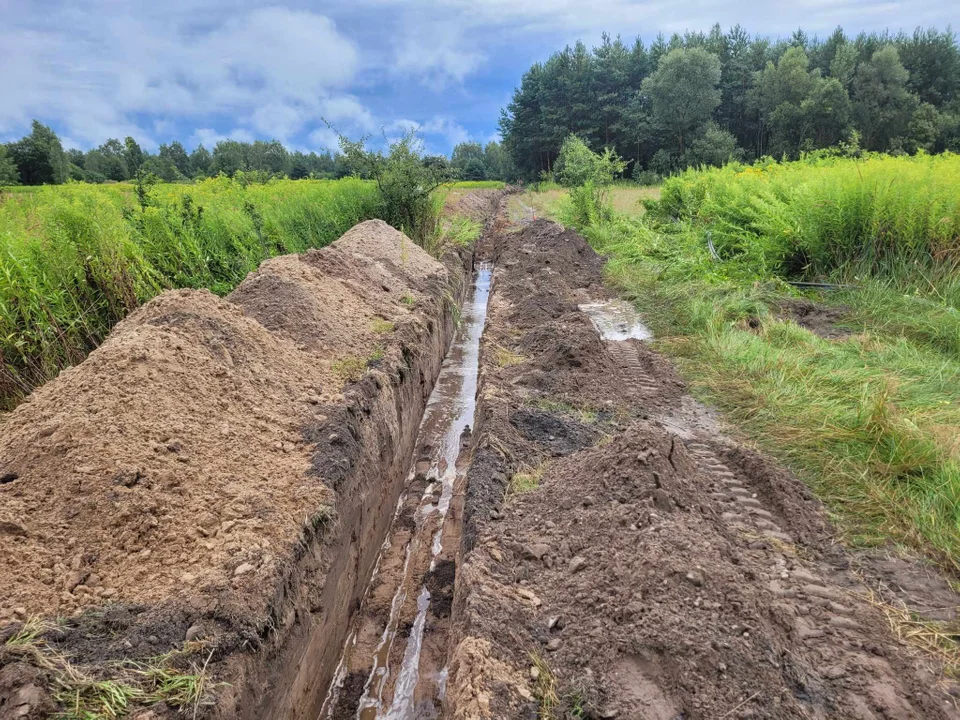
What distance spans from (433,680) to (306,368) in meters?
2.56

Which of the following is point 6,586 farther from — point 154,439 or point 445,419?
point 445,419

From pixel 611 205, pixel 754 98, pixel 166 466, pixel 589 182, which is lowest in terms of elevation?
pixel 166 466

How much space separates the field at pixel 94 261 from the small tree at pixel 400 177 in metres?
3.52

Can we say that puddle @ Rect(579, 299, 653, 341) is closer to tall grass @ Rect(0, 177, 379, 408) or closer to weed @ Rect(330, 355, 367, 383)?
weed @ Rect(330, 355, 367, 383)

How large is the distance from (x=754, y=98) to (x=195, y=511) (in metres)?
42.4

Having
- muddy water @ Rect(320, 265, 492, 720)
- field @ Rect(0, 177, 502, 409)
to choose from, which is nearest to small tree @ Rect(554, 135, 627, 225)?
field @ Rect(0, 177, 502, 409)

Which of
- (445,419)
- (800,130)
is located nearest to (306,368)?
(445,419)

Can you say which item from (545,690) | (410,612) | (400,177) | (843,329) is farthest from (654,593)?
(400,177)

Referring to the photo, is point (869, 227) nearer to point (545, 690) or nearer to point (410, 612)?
point (410, 612)

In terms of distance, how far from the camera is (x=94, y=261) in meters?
4.84

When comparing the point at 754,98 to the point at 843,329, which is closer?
the point at 843,329

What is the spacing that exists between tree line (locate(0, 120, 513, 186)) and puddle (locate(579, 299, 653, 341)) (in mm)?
5125

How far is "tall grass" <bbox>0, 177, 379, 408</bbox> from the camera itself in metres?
4.30

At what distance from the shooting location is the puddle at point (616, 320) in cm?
669
